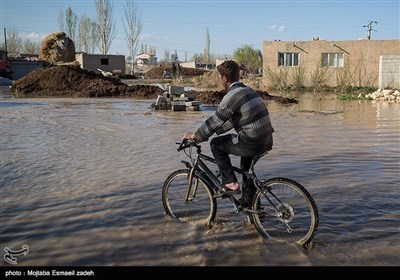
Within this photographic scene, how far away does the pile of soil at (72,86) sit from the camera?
28875 millimetres

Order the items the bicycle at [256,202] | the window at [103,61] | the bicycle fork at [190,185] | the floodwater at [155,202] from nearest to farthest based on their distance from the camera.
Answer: the floodwater at [155,202], the bicycle at [256,202], the bicycle fork at [190,185], the window at [103,61]

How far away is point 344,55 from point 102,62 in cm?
2815

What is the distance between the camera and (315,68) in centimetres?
3312

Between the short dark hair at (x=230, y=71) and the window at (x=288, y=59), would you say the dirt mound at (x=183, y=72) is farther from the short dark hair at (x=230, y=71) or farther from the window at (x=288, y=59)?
the short dark hair at (x=230, y=71)

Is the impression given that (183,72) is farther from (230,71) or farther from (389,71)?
(230,71)

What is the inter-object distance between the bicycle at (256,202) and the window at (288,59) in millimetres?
30195

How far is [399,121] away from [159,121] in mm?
8488

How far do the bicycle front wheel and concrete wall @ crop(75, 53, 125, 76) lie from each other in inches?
1741

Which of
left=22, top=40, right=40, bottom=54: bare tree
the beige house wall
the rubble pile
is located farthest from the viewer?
left=22, top=40, right=40, bottom=54: bare tree

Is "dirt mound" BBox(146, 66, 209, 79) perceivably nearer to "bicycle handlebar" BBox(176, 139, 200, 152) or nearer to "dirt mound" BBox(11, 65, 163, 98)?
"dirt mound" BBox(11, 65, 163, 98)

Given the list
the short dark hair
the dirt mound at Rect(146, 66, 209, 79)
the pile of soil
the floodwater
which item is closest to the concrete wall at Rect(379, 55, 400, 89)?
the pile of soil

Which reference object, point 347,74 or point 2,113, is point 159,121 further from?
point 347,74

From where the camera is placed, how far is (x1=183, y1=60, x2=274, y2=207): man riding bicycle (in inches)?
177

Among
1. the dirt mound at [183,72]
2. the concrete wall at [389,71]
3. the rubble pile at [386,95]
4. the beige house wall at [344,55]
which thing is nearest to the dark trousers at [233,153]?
the rubble pile at [386,95]
